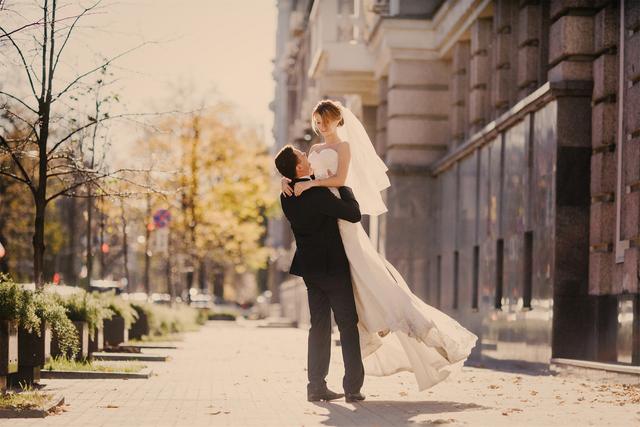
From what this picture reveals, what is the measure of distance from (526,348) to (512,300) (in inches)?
53.8

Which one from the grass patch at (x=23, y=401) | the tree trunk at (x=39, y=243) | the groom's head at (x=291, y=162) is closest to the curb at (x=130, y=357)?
the tree trunk at (x=39, y=243)

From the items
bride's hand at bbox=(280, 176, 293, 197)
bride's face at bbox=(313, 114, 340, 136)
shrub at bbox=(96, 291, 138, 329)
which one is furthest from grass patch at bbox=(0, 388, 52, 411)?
shrub at bbox=(96, 291, 138, 329)

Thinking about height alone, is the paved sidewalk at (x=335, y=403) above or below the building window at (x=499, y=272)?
below

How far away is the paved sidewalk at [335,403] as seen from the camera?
9398 mm

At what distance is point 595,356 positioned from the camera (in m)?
16.9

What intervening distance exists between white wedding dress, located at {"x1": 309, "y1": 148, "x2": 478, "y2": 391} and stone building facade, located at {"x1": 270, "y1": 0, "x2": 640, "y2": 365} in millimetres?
4829

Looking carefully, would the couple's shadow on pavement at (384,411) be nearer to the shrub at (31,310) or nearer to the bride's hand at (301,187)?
the bride's hand at (301,187)

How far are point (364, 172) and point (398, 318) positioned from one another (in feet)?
4.89

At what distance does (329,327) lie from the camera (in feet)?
35.7

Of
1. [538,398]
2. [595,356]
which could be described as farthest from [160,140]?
[538,398]

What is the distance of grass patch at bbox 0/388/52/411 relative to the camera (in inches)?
380

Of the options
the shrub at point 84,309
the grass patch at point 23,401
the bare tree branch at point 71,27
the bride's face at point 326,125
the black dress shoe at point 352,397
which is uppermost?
the bare tree branch at point 71,27

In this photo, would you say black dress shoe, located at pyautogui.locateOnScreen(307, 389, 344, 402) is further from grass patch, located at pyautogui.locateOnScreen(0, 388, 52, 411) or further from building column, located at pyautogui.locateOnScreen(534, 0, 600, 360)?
building column, located at pyautogui.locateOnScreen(534, 0, 600, 360)

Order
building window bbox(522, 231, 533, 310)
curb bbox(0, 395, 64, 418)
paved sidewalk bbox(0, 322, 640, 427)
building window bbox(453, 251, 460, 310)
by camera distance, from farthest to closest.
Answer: building window bbox(453, 251, 460, 310), building window bbox(522, 231, 533, 310), curb bbox(0, 395, 64, 418), paved sidewalk bbox(0, 322, 640, 427)
